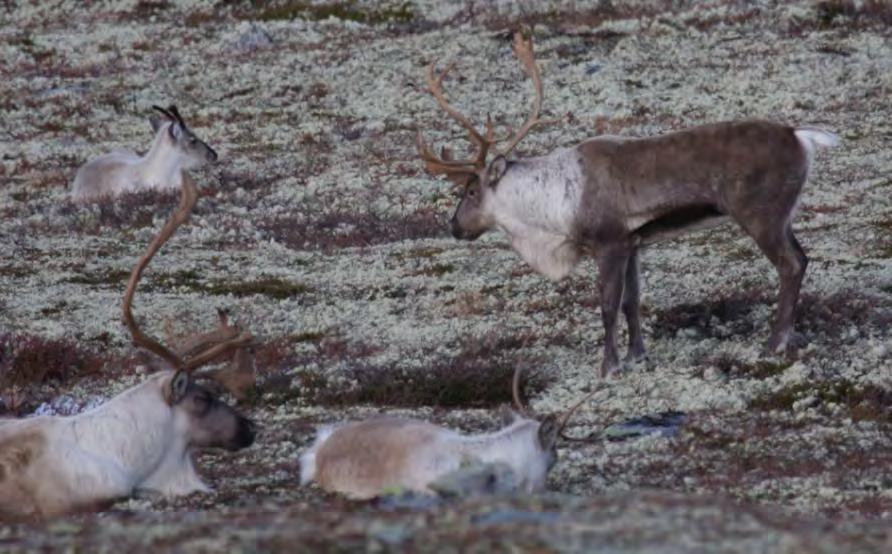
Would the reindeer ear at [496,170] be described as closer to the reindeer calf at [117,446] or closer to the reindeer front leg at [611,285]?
the reindeer front leg at [611,285]

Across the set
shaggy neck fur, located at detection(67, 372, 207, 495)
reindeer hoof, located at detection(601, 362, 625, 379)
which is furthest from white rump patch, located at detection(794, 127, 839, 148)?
shaggy neck fur, located at detection(67, 372, 207, 495)

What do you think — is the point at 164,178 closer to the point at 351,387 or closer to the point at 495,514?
the point at 351,387

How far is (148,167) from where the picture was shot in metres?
24.2

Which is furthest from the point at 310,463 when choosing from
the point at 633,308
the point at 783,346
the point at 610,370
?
the point at 783,346

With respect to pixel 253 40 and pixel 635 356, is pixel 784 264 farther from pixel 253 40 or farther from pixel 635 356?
pixel 253 40

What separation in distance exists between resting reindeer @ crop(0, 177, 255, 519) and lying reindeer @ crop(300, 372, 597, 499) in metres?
0.81

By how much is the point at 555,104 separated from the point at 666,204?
49.9 feet

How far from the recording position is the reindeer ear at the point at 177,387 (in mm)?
9336

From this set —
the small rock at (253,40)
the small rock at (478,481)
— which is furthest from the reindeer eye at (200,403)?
the small rock at (253,40)

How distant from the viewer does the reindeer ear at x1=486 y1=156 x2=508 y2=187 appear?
45.2ft

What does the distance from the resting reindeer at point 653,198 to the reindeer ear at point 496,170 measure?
165 millimetres

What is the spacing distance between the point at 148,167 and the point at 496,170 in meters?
11.4

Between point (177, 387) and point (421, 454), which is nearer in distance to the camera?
point (421, 454)

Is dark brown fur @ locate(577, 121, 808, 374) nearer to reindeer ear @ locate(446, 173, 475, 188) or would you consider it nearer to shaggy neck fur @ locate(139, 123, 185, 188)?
reindeer ear @ locate(446, 173, 475, 188)
